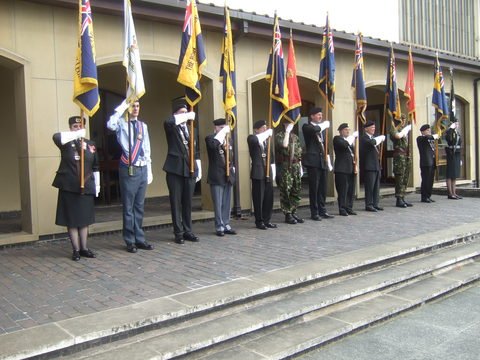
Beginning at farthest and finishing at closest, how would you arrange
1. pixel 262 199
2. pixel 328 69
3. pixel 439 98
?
pixel 439 98 → pixel 328 69 → pixel 262 199

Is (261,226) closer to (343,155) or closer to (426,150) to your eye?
(343,155)

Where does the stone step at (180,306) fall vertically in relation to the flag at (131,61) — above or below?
below

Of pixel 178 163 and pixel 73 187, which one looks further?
pixel 178 163

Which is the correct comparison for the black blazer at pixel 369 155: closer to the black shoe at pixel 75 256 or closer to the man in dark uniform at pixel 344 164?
the man in dark uniform at pixel 344 164

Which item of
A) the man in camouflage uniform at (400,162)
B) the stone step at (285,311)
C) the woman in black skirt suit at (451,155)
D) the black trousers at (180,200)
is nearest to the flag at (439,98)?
the woman in black skirt suit at (451,155)

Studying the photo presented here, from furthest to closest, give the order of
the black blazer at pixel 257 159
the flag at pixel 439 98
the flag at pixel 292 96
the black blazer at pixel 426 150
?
1. the flag at pixel 439 98
2. the black blazer at pixel 426 150
3. the flag at pixel 292 96
4. the black blazer at pixel 257 159

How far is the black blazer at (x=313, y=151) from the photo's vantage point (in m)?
9.17

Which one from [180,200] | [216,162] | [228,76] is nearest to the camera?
[180,200]

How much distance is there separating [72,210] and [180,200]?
167 centimetres

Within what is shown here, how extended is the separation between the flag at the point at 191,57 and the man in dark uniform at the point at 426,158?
6.52 meters

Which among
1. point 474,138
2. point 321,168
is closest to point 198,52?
point 321,168

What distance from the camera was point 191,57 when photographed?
23.7ft

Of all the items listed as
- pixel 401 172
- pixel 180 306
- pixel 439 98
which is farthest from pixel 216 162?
pixel 439 98

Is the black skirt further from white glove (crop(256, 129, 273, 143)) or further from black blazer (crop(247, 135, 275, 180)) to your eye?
white glove (crop(256, 129, 273, 143))
